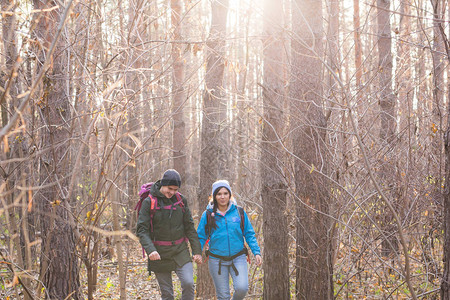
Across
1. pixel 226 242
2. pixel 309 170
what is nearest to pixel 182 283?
pixel 226 242

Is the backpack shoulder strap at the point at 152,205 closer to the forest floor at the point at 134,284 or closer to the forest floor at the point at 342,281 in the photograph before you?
the forest floor at the point at 342,281

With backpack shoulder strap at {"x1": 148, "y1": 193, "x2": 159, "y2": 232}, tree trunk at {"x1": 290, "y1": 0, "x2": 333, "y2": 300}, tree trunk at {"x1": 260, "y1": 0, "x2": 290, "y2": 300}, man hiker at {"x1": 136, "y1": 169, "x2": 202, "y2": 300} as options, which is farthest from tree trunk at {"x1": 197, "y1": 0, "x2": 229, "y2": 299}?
backpack shoulder strap at {"x1": 148, "y1": 193, "x2": 159, "y2": 232}

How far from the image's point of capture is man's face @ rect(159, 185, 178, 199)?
545 centimetres

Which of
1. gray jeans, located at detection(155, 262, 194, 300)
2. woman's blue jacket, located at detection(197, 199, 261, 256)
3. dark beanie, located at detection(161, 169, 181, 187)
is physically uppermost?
dark beanie, located at detection(161, 169, 181, 187)

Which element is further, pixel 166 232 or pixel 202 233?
pixel 202 233

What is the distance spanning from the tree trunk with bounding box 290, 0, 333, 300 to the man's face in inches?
61.2

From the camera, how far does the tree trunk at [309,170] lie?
18.2 ft

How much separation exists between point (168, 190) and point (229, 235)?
3.06 feet

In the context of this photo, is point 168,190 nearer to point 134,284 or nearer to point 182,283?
point 182,283

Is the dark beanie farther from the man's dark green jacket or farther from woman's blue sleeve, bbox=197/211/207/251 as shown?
woman's blue sleeve, bbox=197/211/207/251

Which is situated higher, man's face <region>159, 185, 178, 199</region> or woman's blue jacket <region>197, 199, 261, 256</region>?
man's face <region>159, 185, 178, 199</region>

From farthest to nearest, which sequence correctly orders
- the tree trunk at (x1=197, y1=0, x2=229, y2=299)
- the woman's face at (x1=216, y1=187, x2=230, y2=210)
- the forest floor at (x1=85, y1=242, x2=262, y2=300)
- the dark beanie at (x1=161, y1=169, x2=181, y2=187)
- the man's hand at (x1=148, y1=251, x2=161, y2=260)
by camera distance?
the forest floor at (x1=85, y1=242, x2=262, y2=300), the tree trunk at (x1=197, y1=0, x2=229, y2=299), the woman's face at (x1=216, y1=187, x2=230, y2=210), the dark beanie at (x1=161, y1=169, x2=181, y2=187), the man's hand at (x1=148, y1=251, x2=161, y2=260)

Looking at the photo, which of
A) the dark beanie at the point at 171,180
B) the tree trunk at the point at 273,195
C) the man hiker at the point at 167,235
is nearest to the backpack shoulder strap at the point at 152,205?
the man hiker at the point at 167,235

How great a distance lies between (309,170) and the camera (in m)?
5.60
